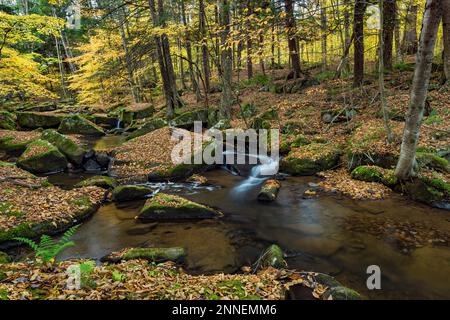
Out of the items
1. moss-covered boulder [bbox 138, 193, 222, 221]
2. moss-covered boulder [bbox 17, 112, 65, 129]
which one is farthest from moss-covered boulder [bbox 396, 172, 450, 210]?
moss-covered boulder [bbox 17, 112, 65, 129]

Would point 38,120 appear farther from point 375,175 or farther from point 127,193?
point 375,175

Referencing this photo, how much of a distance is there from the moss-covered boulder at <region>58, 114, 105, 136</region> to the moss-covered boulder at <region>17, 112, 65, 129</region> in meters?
1.50

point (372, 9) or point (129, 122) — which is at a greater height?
point (372, 9)

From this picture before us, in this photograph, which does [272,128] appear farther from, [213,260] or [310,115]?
[213,260]

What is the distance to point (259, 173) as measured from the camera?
468 inches

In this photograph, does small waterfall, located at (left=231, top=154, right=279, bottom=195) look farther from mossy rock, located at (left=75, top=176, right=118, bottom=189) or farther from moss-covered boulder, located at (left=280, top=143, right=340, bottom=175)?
mossy rock, located at (left=75, top=176, right=118, bottom=189)

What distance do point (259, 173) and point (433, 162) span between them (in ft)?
19.0

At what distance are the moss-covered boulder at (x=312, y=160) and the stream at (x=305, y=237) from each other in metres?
1.48

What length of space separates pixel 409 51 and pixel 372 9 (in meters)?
15.4

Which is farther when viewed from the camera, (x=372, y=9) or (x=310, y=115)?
(x=310, y=115)

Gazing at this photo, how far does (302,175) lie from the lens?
11352 millimetres

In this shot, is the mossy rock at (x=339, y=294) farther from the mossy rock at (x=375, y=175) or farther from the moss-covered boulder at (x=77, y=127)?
the moss-covered boulder at (x=77, y=127)

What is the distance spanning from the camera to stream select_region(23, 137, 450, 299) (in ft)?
18.4
